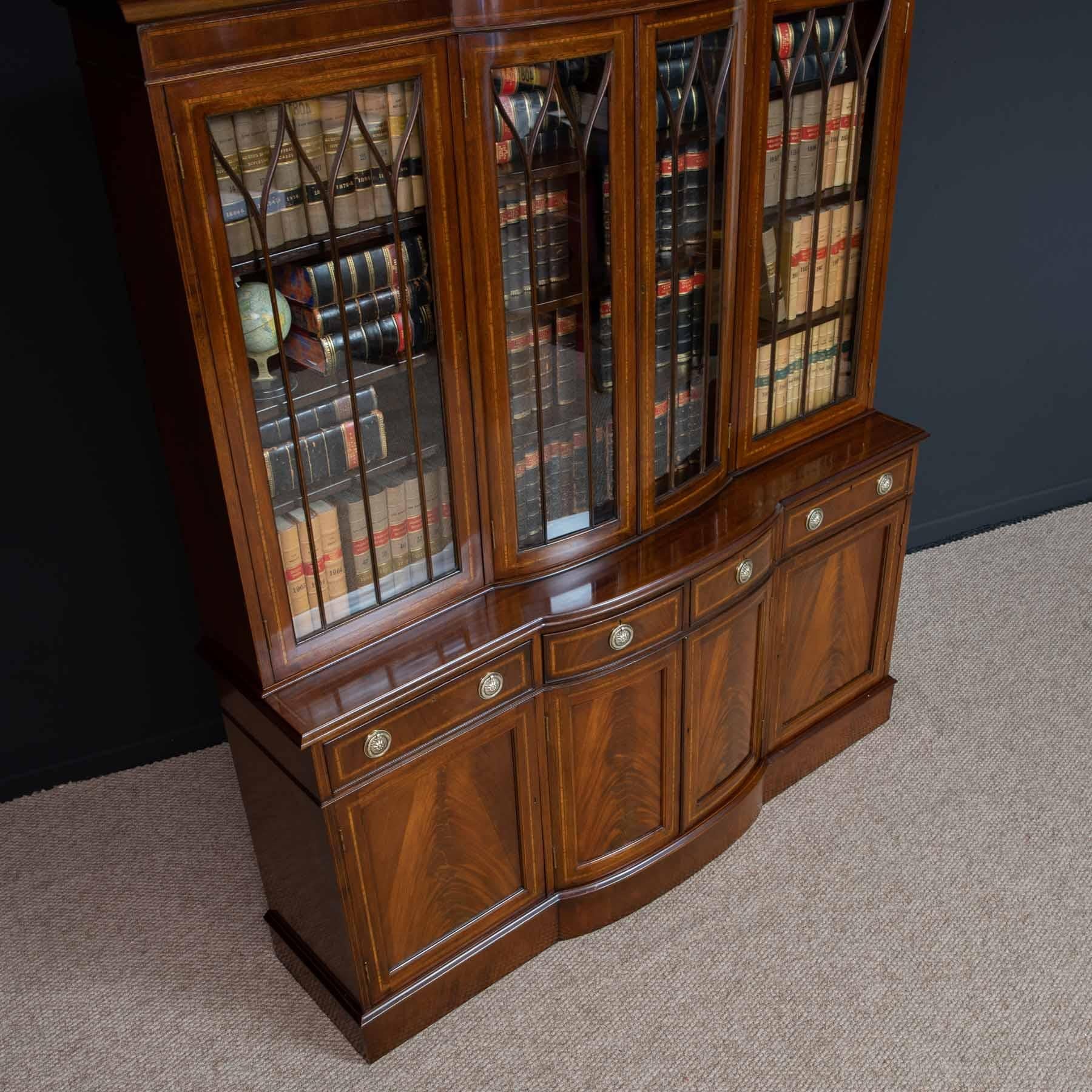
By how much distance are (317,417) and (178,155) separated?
1.56ft

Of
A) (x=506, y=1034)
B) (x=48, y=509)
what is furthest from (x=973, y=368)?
(x=48, y=509)

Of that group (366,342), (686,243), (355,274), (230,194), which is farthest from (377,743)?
(686,243)

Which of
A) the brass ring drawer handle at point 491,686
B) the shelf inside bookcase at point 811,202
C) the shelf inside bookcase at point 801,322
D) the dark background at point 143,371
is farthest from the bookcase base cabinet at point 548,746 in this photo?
the dark background at point 143,371

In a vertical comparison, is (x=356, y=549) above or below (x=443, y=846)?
above

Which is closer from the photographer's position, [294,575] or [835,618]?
[294,575]

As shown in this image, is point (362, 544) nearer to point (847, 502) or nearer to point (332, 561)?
point (332, 561)

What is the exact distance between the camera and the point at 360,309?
76.8 inches

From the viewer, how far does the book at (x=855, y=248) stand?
2598 mm

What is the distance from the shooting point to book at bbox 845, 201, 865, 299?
102 inches

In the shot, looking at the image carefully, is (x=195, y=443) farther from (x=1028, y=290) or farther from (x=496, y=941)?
(x=1028, y=290)

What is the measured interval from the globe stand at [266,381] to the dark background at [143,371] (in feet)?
0.71

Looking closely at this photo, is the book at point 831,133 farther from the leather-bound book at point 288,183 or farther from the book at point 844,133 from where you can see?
the leather-bound book at point 288,183

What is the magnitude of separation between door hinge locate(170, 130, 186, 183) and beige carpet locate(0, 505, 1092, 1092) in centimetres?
164

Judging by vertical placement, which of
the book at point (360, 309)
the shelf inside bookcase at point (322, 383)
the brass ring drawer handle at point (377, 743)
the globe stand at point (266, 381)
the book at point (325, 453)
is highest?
the book at point (360, 309)
